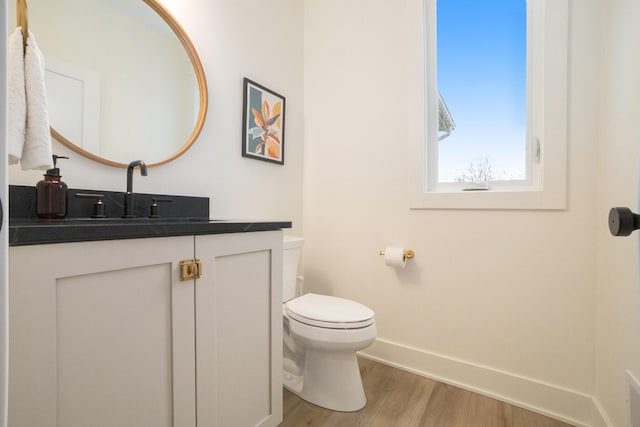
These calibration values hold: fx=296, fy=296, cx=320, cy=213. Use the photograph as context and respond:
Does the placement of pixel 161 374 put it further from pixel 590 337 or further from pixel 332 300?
pixel 590 337

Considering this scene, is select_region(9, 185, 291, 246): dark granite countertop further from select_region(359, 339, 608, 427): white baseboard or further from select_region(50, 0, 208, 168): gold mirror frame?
select_region(359, 339, 608, 427): white baseboard

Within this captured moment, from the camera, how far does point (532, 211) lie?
4.77 ft

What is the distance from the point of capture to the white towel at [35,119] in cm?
81

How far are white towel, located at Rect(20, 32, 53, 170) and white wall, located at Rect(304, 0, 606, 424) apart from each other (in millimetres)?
1505

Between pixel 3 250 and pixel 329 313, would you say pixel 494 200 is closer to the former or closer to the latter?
pixel 329 313

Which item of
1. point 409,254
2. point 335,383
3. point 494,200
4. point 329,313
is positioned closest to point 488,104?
point 494,200

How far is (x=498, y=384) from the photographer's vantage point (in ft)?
4.97

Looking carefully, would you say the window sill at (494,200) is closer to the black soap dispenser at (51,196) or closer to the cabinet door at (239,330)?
the cabinet door at (239,330)

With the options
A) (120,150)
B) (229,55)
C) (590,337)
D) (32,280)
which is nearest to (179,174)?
(120,150)

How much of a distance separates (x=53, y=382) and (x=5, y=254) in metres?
0.51

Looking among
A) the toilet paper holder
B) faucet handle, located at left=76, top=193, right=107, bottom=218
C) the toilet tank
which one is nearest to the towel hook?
faucet handle, located at left=76, top=193, right=107, bottom=218

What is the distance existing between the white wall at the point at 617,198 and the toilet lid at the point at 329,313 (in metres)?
0.90

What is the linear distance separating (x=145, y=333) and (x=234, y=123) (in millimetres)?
1228

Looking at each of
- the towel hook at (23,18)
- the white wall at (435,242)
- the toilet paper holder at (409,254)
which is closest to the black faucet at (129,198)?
the towel hook at (23,18)
